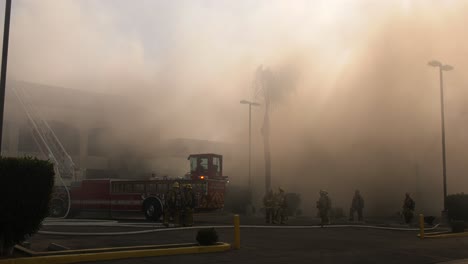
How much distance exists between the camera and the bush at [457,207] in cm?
2158

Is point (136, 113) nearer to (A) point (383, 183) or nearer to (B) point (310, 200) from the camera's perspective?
(B) point (310, 200)

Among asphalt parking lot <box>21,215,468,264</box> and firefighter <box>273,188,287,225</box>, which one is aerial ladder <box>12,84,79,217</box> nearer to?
asphalt parking lot <box>21,215,468,264</box>

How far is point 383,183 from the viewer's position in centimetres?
3238

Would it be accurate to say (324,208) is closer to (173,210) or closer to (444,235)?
(444,235)

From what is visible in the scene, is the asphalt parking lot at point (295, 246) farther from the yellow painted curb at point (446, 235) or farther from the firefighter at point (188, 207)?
the firefighter at point (188, 207)

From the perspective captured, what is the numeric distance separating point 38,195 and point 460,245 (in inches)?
432

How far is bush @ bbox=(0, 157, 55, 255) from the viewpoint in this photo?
7961mm

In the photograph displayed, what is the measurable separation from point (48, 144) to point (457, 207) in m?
19.6

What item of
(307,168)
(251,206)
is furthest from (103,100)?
(307,168)

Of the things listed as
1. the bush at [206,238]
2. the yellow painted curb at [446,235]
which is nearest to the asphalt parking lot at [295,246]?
the bush at [206,238]

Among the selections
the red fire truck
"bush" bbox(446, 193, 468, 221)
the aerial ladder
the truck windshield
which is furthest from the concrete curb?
the aerial ladder

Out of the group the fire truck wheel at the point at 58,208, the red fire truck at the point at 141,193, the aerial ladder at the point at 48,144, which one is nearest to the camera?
the red fire truck at the point at 141,193

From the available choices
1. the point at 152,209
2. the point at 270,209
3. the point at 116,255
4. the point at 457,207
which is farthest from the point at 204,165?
the point at 116,255

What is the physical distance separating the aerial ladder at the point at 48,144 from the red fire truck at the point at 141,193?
45 cm
